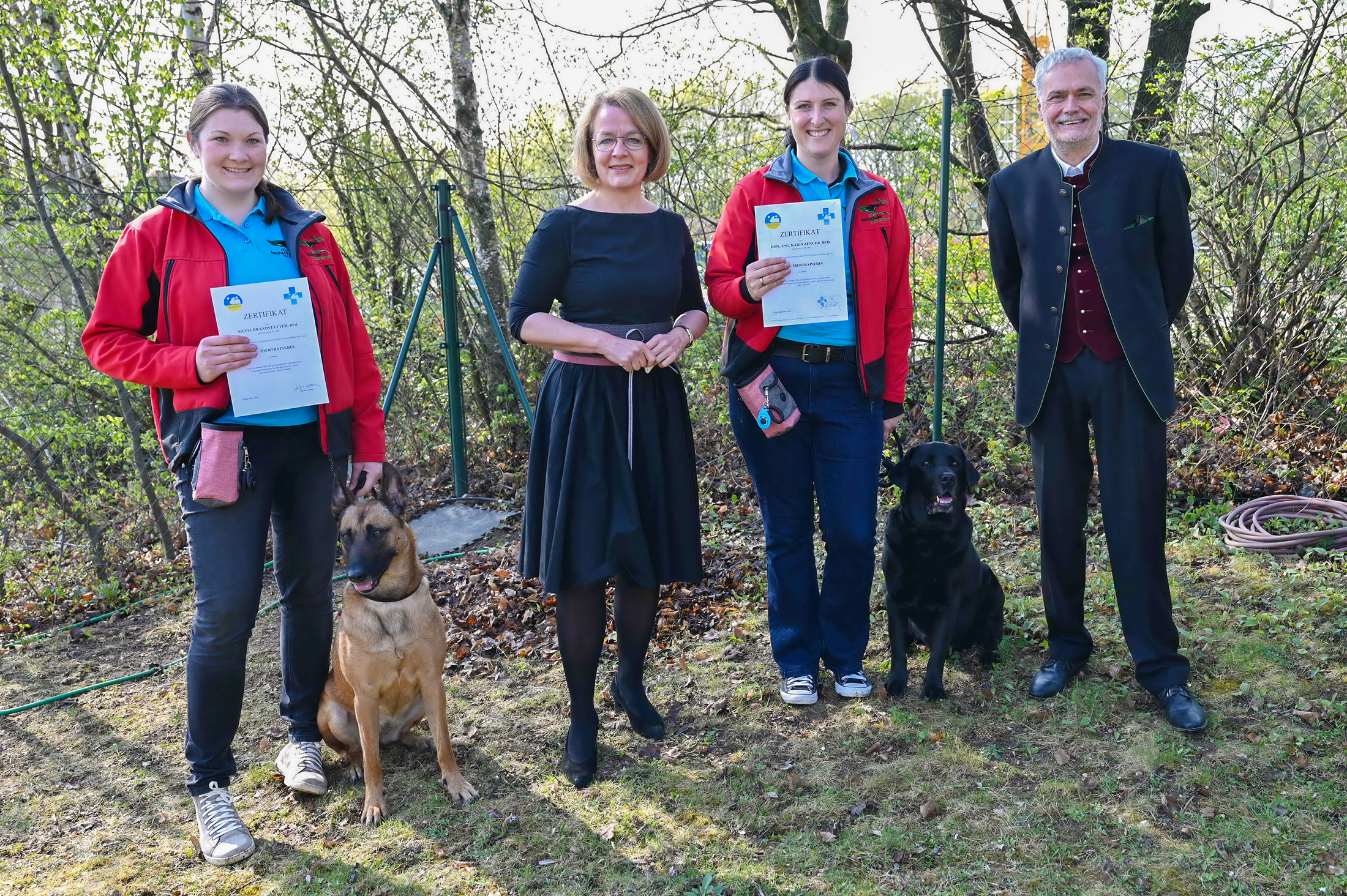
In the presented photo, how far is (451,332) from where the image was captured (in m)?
6.67

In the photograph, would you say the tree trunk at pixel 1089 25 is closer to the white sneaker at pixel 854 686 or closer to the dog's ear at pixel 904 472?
the dog's ear at pixel 904 472

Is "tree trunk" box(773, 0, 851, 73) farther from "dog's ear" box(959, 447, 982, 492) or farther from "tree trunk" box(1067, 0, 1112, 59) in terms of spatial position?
"dog's ear" box(959, 447, 982, 492)

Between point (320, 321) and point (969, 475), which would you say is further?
point (969, 475)

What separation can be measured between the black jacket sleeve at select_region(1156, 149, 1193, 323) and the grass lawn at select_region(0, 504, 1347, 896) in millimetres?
1502

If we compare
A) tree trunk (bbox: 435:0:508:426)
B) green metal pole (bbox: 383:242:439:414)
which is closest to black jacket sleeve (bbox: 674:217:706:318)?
green metal pole (bbox: 383:242:439:414)

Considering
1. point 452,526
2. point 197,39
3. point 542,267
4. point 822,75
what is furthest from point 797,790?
point 197,39

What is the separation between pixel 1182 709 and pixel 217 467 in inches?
129

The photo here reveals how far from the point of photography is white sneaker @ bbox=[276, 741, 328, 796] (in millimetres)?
3188

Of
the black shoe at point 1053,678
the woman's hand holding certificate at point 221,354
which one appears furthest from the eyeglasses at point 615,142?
the black shoe at point 1053,678

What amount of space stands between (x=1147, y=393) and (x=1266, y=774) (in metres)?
1.28

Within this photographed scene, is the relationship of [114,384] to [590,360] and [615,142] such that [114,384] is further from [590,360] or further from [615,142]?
[615,142]

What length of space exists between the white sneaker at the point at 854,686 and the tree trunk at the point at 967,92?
4.07 metres

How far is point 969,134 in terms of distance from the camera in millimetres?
6809

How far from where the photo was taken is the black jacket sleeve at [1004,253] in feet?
11.3
